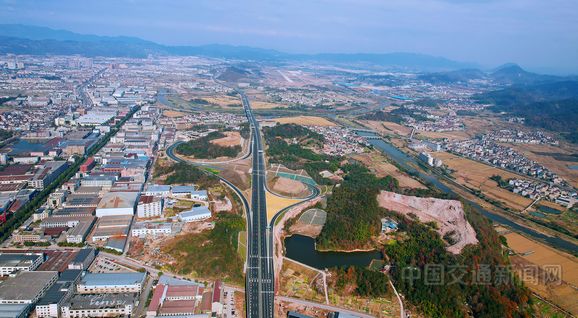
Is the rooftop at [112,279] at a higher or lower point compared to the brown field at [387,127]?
lower

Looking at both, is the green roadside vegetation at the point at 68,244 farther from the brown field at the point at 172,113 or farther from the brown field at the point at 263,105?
the brown field at the point at 263,105

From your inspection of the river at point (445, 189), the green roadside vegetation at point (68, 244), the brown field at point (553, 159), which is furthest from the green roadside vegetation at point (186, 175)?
the brown field at point (553, 159)

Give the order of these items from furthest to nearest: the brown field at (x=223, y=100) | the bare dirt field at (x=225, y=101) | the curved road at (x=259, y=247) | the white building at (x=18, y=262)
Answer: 1. the brown field at (x=223, y=100)
2. the bare dirt field at (x=225, y=101)
3. the white building at (x=18, y=262)
4. the curved road at (x=259, y=247)

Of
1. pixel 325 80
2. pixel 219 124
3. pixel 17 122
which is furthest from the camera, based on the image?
pixel 325 80

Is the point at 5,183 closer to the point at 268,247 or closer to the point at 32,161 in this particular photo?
the point at 32,161

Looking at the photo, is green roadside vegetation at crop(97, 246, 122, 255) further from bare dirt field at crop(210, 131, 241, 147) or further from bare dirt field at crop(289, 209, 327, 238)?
bare dirt field at crop(210, 131, 241, 147)

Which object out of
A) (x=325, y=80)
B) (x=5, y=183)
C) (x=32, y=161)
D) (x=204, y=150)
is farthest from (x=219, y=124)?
(x=325, y=80)
